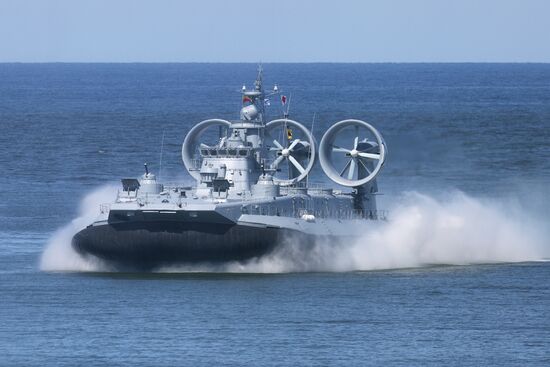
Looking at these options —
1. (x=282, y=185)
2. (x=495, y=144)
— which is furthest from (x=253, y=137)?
(x=495, y=144)

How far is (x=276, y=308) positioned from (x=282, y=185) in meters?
14.1

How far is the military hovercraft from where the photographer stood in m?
64.8

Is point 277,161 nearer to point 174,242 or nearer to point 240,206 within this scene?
point 240,206

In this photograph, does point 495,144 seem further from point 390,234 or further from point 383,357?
point 383,357

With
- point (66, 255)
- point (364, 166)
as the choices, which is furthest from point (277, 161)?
point (66, 255)

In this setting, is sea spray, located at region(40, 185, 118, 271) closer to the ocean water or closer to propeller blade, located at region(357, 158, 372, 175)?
the ocean water

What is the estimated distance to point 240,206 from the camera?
216ft

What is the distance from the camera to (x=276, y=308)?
5788 centimetres

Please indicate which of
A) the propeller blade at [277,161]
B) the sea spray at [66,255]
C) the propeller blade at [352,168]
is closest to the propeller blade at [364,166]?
the propeller blade at [352,168]

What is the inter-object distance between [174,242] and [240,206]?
2.95 meters

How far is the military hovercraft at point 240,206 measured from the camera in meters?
64.8

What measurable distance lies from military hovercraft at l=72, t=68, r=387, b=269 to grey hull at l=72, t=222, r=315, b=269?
4cm

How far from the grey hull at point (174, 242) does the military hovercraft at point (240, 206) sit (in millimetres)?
37

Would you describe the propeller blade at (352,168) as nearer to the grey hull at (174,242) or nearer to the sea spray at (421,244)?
the sea spray at (421,244)
